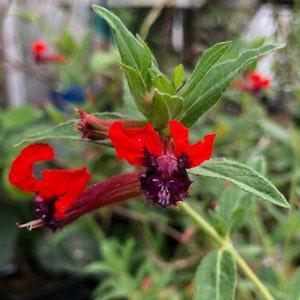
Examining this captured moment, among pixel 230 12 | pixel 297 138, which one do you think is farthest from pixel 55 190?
pixel 230 12

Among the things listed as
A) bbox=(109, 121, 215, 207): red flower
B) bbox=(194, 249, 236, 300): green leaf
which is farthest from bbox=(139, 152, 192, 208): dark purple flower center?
bbox=(194, 249, 236, 300): green leaf

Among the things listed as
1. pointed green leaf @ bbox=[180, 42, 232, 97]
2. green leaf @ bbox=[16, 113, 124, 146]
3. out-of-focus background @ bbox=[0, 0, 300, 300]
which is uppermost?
pointed green leaf @ bbox=[180, 42, 232, 97]

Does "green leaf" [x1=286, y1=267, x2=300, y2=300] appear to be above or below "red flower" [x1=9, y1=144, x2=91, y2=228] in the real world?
below

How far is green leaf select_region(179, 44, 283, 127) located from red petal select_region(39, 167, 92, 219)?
0.31ft

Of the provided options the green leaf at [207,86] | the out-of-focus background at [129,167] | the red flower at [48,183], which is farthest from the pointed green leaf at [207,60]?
the out-of-focus background at [129,167]

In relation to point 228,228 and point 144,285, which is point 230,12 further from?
point 228,228

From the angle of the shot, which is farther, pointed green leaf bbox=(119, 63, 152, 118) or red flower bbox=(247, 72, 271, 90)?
red flower bbox=(247, 72, 271, 90)

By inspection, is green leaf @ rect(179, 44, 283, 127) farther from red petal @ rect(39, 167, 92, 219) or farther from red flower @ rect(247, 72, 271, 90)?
red flower @ rect(247, 72, 271, 90)

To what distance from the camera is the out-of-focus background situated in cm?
92

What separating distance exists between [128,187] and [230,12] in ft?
3.98

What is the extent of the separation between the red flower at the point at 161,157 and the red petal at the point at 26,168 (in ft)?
0.23

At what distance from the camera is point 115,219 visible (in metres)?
1.27

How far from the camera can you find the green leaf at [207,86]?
389 mm

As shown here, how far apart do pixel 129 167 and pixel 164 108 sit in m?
0.61
